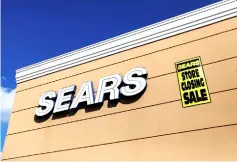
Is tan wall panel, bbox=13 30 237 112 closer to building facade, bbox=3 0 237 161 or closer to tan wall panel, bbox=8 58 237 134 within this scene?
building facade, bbox=3 0 237 161

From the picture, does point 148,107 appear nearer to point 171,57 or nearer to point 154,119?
point 154,119

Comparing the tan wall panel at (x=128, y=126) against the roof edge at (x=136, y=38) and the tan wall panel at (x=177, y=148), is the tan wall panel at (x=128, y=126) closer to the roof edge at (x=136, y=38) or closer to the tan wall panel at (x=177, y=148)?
the tan wall panel at (x=177, y=148)

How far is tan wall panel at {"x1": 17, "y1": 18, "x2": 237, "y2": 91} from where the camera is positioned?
7.00 metres

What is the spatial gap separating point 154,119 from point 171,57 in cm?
169

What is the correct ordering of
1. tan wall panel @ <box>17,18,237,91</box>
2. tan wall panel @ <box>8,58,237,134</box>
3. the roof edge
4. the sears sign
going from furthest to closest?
the sears sign, the roof edge, tan wall panel @ <box>17,18,237,91</box>, tan wall panel @ <box>8,58,237,134</box>

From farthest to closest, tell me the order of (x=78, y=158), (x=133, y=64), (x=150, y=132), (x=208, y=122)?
(x=133, y=64), (x=78, y=158), (x=150, y=132), (x=208, y=122)

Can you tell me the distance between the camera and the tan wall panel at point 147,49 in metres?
7.00

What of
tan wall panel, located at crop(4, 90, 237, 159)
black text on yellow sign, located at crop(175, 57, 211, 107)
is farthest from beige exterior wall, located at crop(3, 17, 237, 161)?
black text on yellow sign, located at crop(175, 57, 211, 107)

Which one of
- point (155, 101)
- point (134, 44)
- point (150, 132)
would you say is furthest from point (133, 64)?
point (150, 132)

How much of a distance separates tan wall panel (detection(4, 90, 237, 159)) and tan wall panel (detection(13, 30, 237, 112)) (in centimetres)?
99

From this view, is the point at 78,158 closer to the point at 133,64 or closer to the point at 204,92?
the point at 133,64

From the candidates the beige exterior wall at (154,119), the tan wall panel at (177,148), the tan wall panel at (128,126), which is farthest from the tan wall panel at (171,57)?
the tan wall panel at (177,148)

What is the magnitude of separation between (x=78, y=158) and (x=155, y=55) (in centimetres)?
336

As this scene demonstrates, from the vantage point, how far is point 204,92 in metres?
6.36
